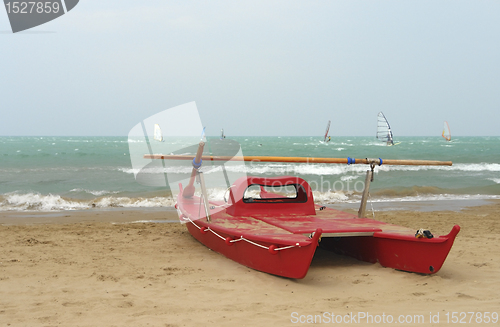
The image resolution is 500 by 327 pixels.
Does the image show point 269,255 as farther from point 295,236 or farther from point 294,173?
point 294,173

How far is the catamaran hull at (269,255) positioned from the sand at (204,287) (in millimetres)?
116

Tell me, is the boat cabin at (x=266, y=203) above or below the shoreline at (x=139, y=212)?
above

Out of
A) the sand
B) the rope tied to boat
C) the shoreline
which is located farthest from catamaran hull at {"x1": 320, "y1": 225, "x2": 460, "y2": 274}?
the shoreline

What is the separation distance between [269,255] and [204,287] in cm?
91

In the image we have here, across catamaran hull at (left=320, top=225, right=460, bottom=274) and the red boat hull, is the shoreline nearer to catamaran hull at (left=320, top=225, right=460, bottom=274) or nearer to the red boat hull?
the red boat hull

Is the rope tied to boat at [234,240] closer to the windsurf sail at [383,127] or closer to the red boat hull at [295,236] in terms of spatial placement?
the red boat hull at [295,236]

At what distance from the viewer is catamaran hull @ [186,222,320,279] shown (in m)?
4.80

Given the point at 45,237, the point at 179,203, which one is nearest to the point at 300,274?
the point at 179,203

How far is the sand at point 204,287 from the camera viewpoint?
4035 millimetres

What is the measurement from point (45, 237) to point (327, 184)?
12.8 meters

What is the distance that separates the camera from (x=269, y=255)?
5246 mm

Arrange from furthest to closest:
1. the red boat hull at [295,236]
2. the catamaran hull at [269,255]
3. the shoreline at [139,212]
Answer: the shoreline at [139,212] → the red boat hull at [295,236] → the catamaran hull at [269,255]

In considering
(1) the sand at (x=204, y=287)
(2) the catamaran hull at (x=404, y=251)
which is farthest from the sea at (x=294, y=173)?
(1) the sand at (x=204, y=287)

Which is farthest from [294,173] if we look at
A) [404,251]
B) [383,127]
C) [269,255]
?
[383,127]
